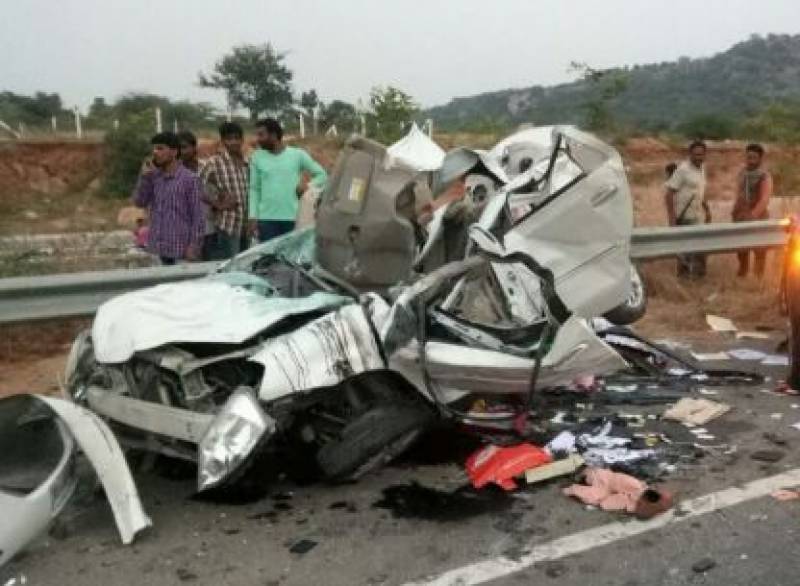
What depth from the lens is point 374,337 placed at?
4043mm

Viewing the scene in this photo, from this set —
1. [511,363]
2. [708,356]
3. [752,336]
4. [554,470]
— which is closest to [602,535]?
[554,470]

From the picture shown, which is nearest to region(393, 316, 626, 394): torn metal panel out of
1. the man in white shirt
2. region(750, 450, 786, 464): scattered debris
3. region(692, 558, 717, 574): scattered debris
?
region(750, 450, 786, 464): scattered debris

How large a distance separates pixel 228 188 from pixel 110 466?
4569 mm

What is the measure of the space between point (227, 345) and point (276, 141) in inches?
162

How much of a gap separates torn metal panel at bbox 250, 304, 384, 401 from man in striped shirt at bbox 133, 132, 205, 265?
11.2ft

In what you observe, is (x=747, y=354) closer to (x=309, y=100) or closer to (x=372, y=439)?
(x=372, y=439)

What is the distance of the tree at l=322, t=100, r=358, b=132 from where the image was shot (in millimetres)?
40481

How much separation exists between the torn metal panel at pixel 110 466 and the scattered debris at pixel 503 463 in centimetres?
144

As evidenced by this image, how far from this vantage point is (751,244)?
895 centimetres

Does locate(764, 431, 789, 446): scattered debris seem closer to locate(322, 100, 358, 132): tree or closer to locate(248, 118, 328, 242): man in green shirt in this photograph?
locate(248, 118, 328, 242): man in green shirt

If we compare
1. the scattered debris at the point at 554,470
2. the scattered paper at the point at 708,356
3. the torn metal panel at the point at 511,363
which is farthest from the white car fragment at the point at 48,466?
the scattered paper at the point at 708,356

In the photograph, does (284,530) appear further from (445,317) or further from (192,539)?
(445,317)

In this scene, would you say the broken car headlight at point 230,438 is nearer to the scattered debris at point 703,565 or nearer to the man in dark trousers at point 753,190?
the scattered debris at point 703,565

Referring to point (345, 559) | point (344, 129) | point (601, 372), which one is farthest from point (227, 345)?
Result: point (344, 129)
